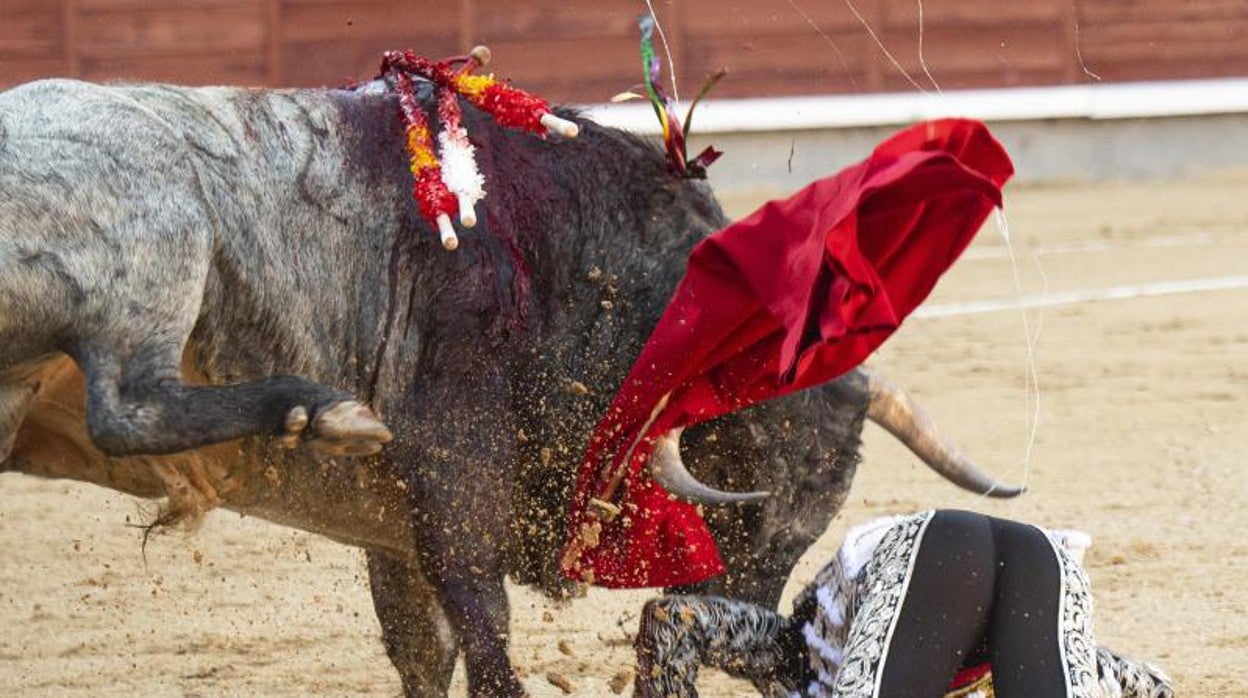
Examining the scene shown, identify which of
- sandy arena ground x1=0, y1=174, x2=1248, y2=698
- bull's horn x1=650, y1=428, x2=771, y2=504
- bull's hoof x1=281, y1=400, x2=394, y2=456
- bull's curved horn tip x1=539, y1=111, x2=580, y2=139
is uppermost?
bull's curved horn tip x1=539, y1=111, x2=580, y2=139

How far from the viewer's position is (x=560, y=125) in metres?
3.01

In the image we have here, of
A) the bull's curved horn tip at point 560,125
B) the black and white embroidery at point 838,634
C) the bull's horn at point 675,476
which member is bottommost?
the black and white embroidery at point 838,634

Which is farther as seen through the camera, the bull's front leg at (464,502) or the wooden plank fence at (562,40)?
the wooden plank fence at (562,40)

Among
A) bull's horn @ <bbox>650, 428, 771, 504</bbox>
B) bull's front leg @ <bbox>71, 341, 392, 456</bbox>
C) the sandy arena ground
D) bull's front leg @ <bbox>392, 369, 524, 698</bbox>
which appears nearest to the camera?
bull's front leg @ <bbox>71, 341, 392, 456</bbox>

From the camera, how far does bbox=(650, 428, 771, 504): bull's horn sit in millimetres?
2832

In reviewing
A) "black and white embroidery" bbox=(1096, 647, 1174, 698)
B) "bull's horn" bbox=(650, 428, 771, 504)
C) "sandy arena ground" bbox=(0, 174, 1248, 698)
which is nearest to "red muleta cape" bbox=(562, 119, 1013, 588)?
"bull's horn" bbox=(650, 428, 771, 504)

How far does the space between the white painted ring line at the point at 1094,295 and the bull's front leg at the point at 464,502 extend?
4465 millimetres

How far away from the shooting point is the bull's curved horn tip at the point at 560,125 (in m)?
3.00

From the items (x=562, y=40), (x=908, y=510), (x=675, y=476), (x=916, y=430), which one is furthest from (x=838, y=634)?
(x=562, y=40)

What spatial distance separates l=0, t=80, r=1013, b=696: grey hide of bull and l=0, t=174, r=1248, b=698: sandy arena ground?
337 millimetres

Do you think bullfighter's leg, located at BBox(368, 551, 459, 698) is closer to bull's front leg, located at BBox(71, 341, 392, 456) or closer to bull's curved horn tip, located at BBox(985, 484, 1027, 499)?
bull's front leg, located at BBox(71, 341, 392, 456)

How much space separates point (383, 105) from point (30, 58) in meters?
7.69

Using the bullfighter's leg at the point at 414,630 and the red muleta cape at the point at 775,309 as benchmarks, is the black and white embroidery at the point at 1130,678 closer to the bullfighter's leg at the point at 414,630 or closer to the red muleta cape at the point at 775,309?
the red muleta cape at the point at 775,309

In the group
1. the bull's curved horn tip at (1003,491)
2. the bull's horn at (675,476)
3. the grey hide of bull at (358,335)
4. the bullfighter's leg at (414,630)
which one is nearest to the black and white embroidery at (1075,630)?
the bull's curved horn tip at (1003,491)
